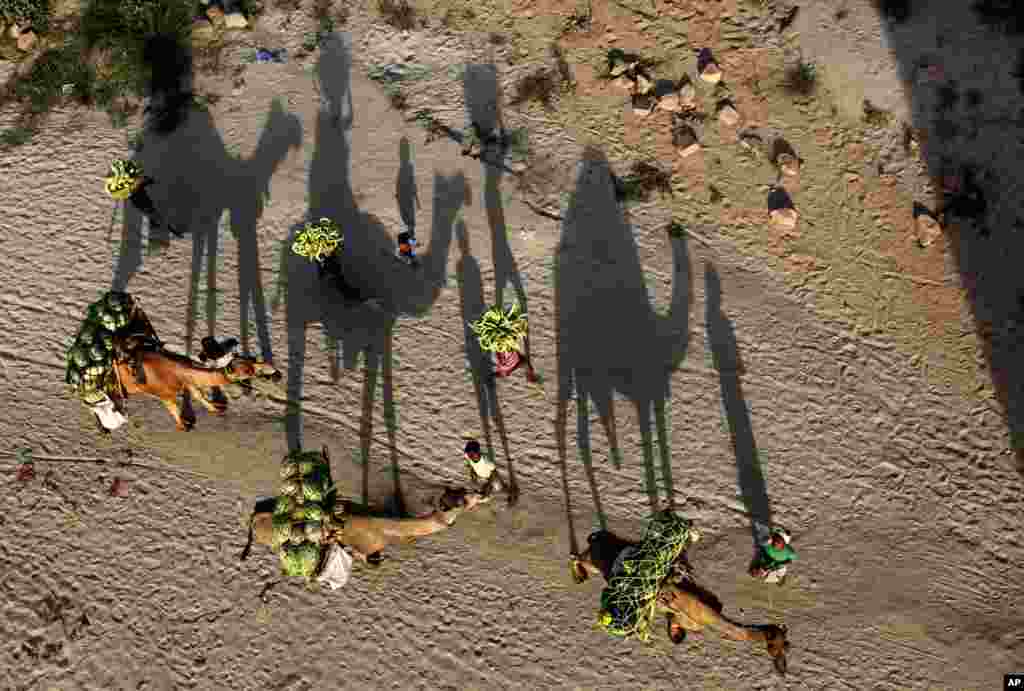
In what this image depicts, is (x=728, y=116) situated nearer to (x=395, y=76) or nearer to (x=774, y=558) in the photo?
(x=395, y=76)

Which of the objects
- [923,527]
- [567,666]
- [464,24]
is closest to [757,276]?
[923,527]

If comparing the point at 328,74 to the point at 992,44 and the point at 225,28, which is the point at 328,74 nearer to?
the point at 225,28

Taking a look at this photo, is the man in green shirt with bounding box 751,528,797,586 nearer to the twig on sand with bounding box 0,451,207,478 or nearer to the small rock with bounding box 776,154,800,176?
the small rock with bounding box 776,154,800,176

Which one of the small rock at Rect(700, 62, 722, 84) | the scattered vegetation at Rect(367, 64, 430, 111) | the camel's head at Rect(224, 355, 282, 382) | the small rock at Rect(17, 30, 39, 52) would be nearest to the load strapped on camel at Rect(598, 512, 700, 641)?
the camel's head at Rect(224, 355, 282, 382)

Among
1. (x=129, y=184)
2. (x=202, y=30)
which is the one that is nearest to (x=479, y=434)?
(x=129, y=184)

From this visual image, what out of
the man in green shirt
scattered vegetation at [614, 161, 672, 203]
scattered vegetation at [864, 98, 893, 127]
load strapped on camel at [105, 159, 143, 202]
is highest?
scattered vegetation at [864, 98, 893, 127]

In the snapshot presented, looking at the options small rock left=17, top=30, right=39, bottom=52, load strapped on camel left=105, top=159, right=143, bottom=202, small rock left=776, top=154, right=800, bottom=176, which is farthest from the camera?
small rock left=17, top=30, right=39, bottom=52

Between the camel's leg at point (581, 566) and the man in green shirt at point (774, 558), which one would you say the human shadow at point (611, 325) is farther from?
the man in green shirt at point (774, 558)

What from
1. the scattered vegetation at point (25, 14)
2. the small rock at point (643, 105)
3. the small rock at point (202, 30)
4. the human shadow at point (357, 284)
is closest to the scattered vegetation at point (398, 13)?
the human shadow at point (357, 284)
